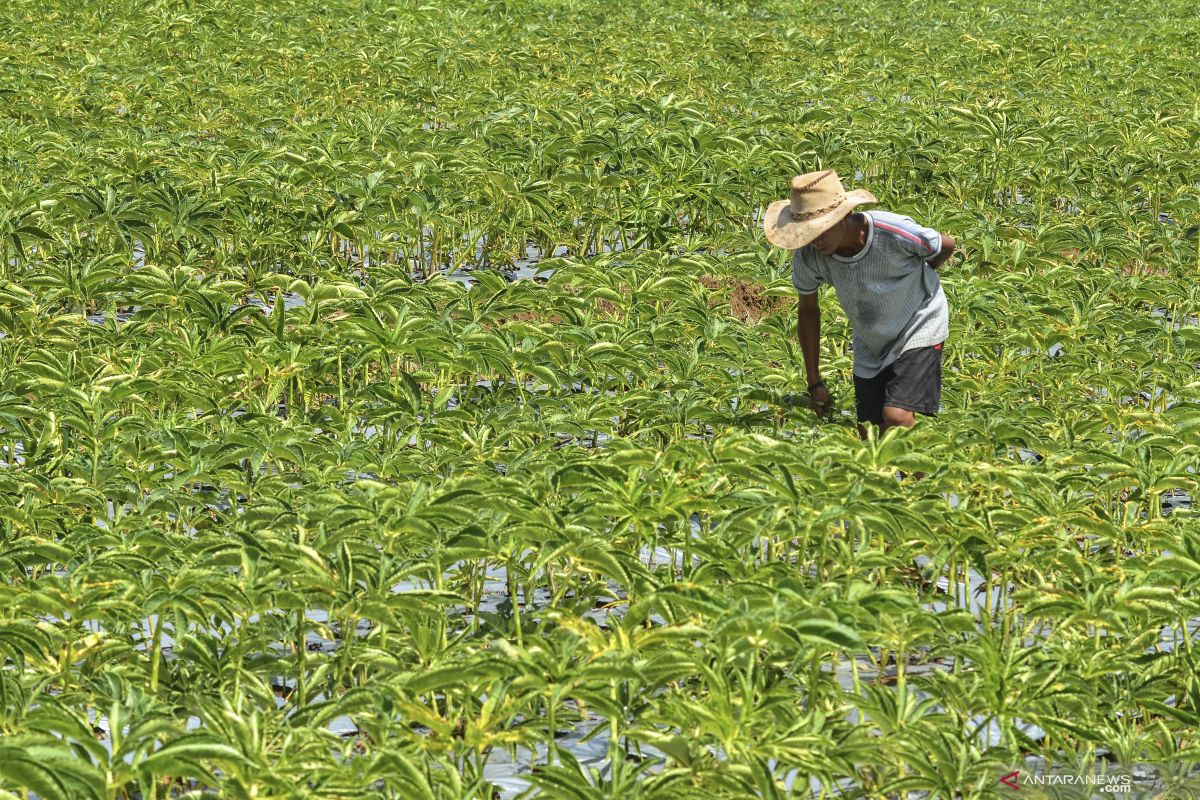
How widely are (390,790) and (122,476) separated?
2.10m

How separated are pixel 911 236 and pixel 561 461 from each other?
162 centimetres

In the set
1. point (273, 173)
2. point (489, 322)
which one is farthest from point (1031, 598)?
point (273, 173)

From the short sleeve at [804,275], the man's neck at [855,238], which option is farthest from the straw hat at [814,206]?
the short sleeve at [804,275]

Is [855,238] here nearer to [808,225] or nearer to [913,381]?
[808,225]

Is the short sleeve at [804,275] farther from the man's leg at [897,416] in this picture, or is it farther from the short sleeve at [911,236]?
the man's leg at [897,416]

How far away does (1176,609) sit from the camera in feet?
13.8

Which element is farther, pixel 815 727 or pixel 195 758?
pixel 815 727

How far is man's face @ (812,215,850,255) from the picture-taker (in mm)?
5754

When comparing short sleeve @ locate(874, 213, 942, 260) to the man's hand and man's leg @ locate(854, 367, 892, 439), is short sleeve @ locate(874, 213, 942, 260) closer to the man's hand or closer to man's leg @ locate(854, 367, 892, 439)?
man's leg @ locate(854, 367, 892, 439)

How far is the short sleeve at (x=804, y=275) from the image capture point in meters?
5.98

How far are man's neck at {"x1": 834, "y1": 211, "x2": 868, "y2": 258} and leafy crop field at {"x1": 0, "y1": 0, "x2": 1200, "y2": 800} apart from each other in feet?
2.16

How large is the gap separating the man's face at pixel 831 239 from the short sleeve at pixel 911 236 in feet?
0.51

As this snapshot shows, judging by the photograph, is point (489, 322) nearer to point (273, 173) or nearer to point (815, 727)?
point (273, 173)

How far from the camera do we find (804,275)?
6008 millimetres
